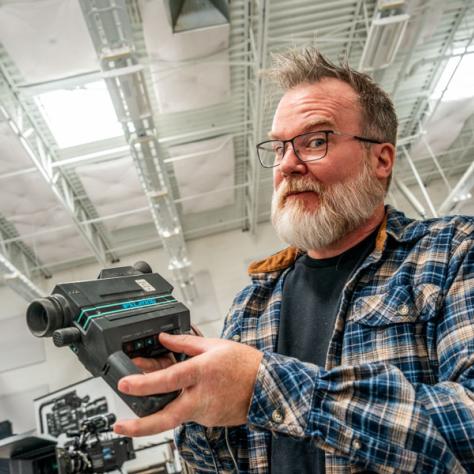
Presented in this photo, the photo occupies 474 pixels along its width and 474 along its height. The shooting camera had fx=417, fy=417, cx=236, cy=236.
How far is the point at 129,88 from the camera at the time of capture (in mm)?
3840

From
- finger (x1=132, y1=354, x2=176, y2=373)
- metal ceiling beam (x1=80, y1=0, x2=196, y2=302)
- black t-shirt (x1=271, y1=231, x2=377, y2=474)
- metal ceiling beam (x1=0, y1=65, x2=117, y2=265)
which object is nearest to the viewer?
finger (x1=132, y1=354, x2=176, y2=373)

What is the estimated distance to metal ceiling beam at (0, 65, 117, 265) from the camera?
4.43 meters

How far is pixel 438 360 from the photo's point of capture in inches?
34.6

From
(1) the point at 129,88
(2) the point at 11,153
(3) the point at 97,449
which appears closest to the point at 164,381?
(1) the point at 129,88

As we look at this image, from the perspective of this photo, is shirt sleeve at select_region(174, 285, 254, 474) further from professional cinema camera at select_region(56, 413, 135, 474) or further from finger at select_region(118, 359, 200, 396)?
professional cinema camera at select_region(56, 413, 135, 474)

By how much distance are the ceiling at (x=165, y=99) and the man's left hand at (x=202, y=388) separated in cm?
338

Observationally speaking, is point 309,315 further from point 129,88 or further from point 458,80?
point 458,80

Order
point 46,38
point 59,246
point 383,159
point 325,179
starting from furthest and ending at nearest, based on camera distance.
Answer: point 59,246
point 46,38
point 383,159
point 325,179

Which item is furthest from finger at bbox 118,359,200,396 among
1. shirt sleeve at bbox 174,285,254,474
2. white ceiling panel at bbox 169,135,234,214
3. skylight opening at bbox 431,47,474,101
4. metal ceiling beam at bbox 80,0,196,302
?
skylight opening at bbox 431,47,474,101

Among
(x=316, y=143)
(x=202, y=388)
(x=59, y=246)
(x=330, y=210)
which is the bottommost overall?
(x=202, y=388)

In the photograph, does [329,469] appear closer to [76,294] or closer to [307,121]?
[76,294]

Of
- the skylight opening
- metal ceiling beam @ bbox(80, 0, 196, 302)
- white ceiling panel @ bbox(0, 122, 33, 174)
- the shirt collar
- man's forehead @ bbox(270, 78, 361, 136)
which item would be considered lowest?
the shirt collar

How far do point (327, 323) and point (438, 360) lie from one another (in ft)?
1.03

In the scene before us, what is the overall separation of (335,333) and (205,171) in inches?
227
